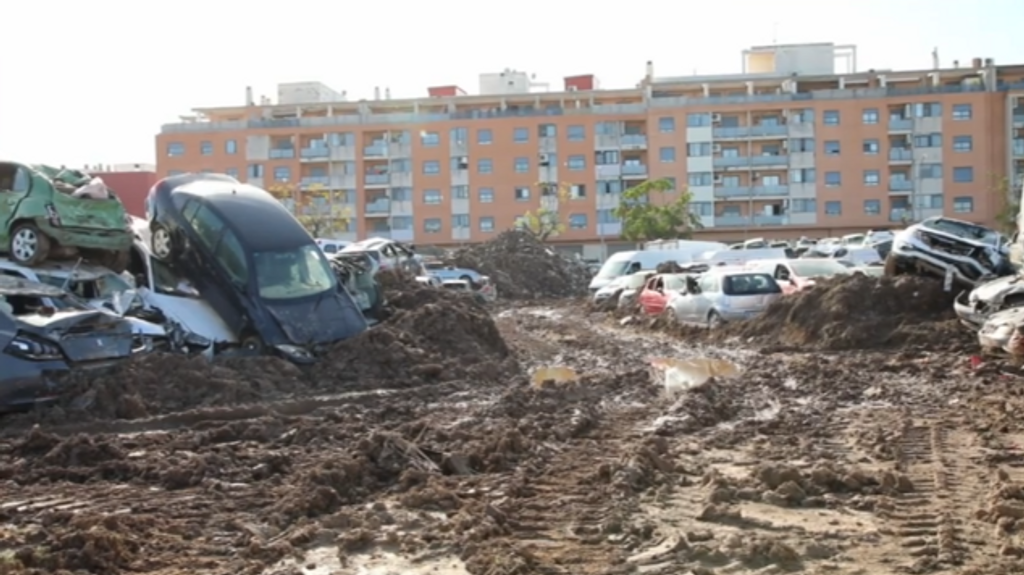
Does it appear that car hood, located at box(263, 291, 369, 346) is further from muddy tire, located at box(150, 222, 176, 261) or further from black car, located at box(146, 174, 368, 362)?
muddy tire, located at box(150, 222, 176, 261)

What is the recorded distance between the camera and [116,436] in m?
11.3

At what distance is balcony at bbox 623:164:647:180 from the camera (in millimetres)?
85000

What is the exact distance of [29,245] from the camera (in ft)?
57.9

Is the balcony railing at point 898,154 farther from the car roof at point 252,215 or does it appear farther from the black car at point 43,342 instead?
the black car at point 43,342

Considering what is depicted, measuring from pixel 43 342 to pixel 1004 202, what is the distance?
244 feet

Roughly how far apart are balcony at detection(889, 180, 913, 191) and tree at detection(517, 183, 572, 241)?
23235 millimetres

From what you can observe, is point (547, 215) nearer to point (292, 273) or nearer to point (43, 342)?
point (292, 273)

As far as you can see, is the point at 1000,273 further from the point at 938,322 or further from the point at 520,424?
the point at 520,424

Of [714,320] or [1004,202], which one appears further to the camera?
[1004,202]

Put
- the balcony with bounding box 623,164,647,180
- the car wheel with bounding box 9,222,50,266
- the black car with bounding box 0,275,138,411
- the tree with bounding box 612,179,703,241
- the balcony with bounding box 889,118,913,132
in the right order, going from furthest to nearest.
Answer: the balcony with bounding box 623,164,647,180
the balcony with bounding box 889,118,913,132
the tree with bounding box 612,179,703,241
the car wheel with bounding box 9,222,50,266
the black car with bounding box 0,275,138,411

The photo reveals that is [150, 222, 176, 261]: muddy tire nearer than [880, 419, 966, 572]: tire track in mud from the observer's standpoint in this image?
No

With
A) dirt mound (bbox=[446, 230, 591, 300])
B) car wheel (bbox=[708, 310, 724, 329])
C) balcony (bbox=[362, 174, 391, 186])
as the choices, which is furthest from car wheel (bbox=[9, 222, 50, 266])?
balcony (bbox=[362, 174, 391, 186])

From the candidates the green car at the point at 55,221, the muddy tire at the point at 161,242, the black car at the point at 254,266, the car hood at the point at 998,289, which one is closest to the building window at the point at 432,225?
the black car at the point at 254,266

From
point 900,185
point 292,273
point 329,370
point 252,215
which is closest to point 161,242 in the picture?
point 252,215
